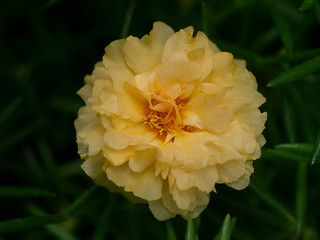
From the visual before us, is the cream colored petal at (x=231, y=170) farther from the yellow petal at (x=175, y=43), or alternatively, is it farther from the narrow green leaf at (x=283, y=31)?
the narrow green leaf at (x=283, y=31)

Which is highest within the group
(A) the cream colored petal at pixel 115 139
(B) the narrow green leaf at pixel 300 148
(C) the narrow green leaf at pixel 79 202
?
(A) the cream colored petal at pixel 115 139

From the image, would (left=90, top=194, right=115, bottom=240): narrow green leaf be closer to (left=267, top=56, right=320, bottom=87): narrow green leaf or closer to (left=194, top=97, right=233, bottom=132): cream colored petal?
(left=194, top=97, right=233, bottom=132): cream colored petal

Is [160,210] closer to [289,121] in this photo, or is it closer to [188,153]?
[188,153]

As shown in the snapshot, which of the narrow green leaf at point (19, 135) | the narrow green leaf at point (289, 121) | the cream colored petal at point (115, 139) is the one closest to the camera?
the cream colored petal at point (115, 139)

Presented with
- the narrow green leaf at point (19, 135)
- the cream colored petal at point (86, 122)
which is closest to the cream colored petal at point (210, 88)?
the cream colored petal at point (86, 122)

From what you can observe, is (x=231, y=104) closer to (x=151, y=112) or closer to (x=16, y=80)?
(x=151, y=112)

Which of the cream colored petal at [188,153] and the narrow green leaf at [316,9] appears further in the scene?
the narrow green leaf at [316,9]
